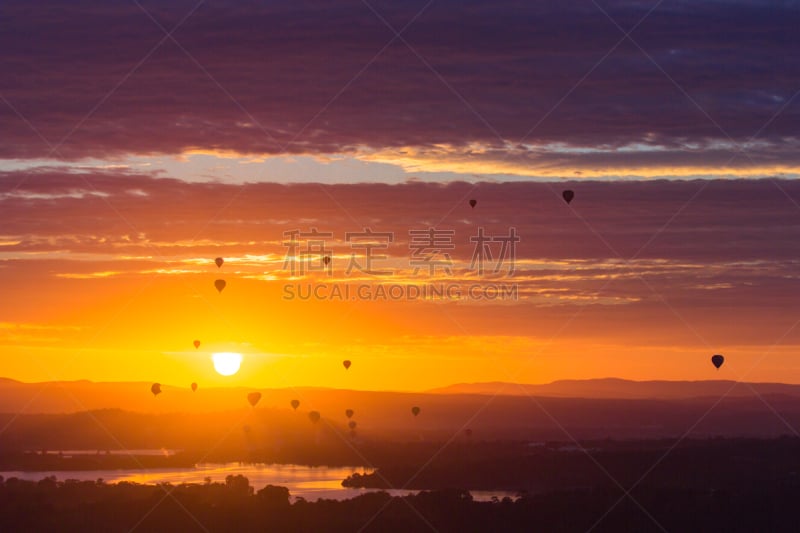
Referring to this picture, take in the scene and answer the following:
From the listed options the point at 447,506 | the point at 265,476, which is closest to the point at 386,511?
the point at 447,506

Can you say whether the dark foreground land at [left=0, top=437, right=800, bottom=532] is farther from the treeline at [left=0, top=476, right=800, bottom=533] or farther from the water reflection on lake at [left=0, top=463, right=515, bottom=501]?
the water reflection on lake at [left=0, top=463, right=515, bottom=501]

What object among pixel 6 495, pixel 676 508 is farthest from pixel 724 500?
pixel 6 495

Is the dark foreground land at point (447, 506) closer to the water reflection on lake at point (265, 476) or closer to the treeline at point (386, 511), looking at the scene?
the treeline at point (386, 511)

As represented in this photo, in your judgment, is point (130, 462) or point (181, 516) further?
point (130, 462)

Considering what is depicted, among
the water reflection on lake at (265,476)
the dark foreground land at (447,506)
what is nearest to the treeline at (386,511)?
the dark foreground land at (447,506)

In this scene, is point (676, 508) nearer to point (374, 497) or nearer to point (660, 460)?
point (374, 497)

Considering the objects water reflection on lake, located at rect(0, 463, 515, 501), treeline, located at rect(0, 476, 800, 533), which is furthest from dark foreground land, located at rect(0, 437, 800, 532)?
water reflection on lake, located at rect(0, 463, 515, 501)
